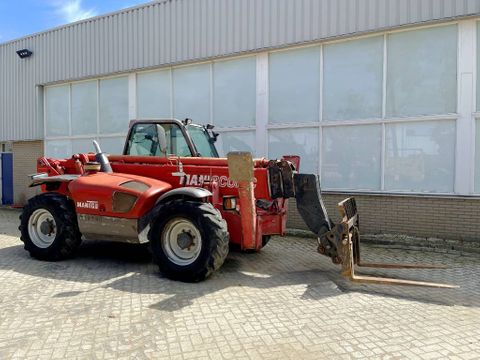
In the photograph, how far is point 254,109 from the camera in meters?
10.5

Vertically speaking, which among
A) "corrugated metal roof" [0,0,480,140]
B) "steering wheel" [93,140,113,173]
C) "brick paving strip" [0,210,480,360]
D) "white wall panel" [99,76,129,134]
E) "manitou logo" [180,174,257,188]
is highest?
"corrugated metal roof" [0,0,480,140]

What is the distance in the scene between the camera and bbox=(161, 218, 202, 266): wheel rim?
5.64 metres

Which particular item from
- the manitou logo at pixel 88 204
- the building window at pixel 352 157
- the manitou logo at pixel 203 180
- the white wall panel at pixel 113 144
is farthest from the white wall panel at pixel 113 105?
the manitou logo at pixel 203 180

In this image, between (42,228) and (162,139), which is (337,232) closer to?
(162,139)

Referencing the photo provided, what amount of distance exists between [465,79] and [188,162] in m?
5.64

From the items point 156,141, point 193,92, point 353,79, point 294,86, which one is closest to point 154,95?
point 193,92

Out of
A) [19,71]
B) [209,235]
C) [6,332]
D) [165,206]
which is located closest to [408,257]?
[209,235]

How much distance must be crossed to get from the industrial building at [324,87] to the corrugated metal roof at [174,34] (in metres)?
0.03

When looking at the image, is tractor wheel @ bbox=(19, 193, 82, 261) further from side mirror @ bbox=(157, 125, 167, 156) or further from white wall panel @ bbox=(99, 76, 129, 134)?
white wall panel @ bbox=(99, 76, 129, 134)

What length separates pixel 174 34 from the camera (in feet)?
37.5

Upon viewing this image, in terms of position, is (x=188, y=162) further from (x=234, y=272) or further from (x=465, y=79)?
(x=465, y=79)

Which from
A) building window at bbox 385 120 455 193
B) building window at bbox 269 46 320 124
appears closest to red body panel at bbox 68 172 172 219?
building window at bbox 269 46 320 124

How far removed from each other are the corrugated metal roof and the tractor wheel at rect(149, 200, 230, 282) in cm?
581

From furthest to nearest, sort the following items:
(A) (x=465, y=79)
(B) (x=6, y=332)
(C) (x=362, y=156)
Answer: (C) (x=362, y=156) < (A) (x=465, y=79) < (B) (x=6, y=332)
